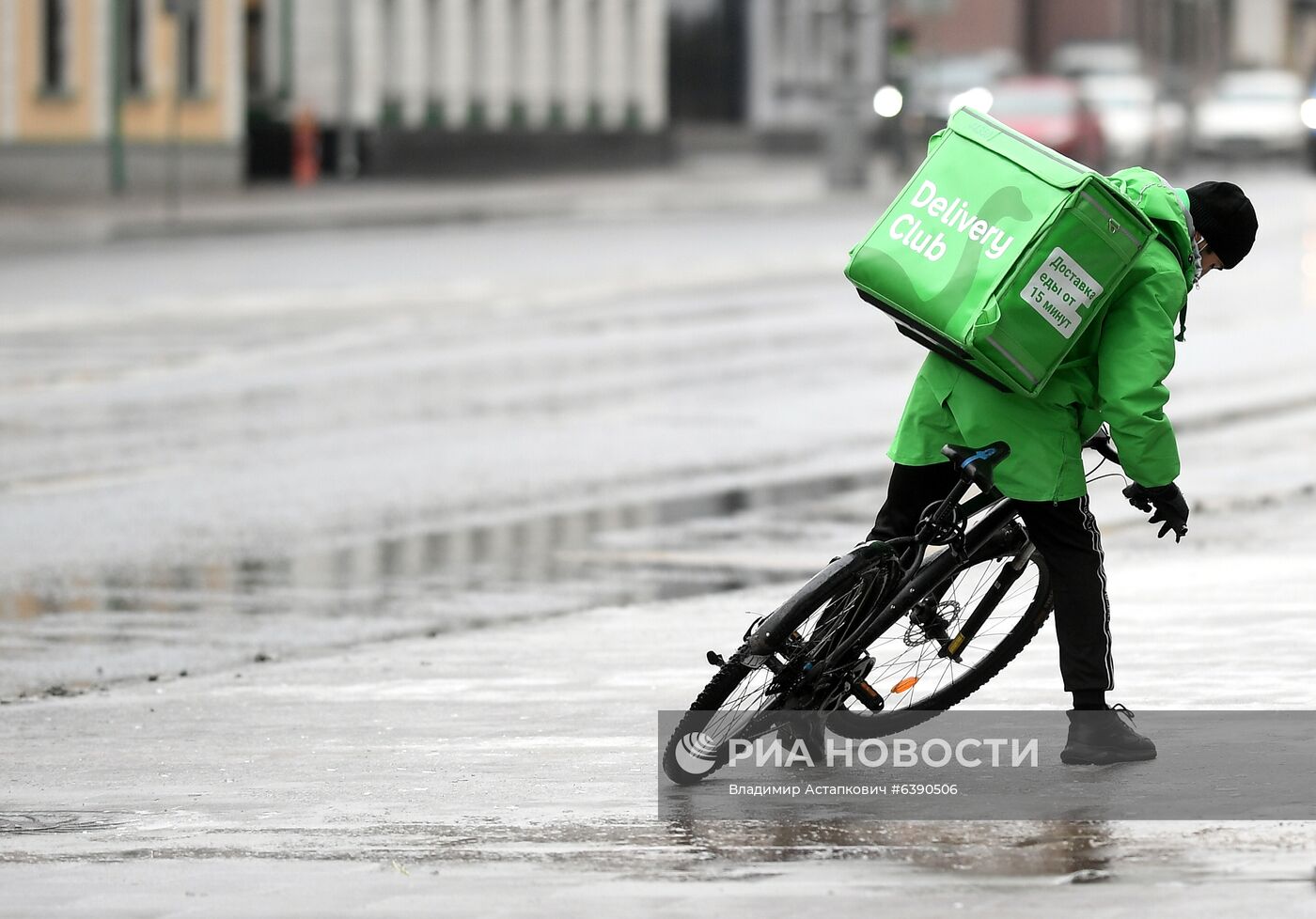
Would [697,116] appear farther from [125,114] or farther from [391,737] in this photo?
[391,737]

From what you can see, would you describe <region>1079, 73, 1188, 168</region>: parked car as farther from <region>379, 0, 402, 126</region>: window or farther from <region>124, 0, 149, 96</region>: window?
<region>124, 0, 149, 96</region>: window

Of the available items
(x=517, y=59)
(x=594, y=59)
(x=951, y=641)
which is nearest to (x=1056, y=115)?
(x=517, y=59)

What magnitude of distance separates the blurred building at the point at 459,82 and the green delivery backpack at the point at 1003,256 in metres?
42.9

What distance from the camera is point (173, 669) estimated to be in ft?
30.9

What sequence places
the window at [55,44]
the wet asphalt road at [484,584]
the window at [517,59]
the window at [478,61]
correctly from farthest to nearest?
the window at [517,59] < the window at [478,61] < the window at [55,44] < the wet asphalt road at [484,584]

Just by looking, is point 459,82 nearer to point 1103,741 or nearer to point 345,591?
point 345,591

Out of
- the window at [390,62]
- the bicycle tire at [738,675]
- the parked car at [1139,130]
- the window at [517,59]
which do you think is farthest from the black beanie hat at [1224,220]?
the window at [517,59]

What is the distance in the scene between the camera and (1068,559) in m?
7.33

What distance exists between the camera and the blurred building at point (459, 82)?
51500 millimetres

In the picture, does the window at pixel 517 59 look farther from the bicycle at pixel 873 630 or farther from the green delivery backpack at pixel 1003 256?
the green delivery backpack at pixel 1003 256

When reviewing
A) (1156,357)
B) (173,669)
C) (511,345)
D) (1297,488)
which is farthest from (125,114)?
(1156,357)

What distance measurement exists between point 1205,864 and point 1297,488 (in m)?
7.50

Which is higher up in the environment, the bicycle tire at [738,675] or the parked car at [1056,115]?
the bicycle tire at [738,675]

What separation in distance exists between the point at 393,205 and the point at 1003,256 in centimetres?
3489
